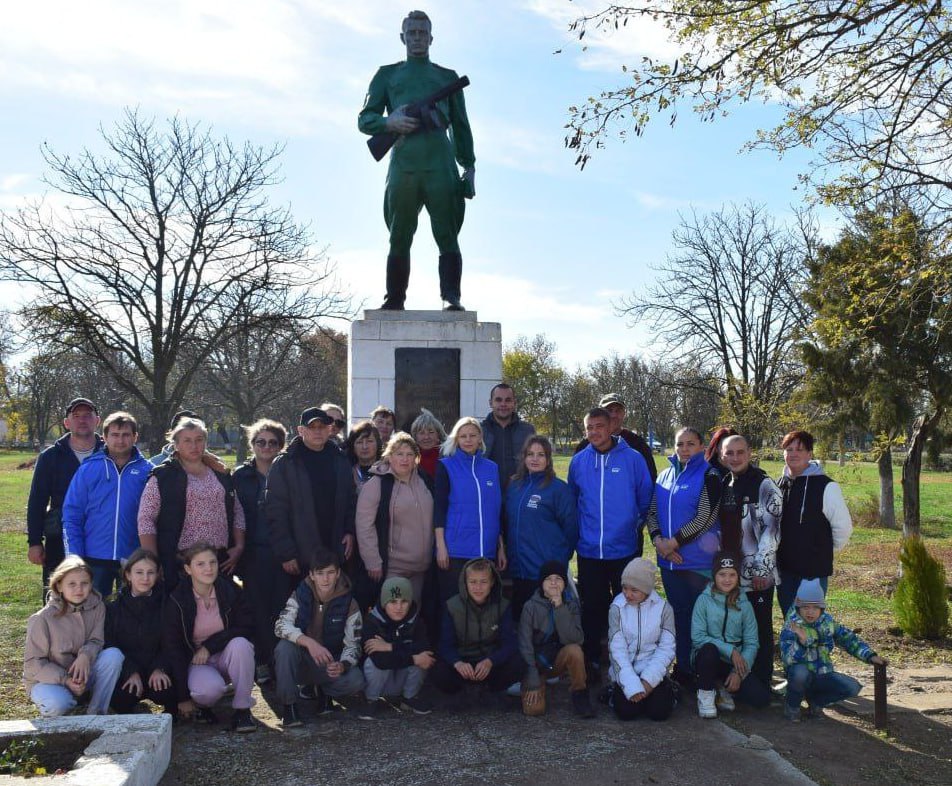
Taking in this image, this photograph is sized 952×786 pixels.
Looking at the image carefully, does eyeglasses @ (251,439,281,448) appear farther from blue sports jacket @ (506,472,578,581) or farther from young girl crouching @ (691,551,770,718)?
young girl crouching @ (691,551,770,718)

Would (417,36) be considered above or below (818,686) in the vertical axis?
above

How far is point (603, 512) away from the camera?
5520mm

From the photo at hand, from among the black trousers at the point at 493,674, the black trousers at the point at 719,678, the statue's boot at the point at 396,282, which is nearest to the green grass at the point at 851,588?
the black trousers at the point at 719,678

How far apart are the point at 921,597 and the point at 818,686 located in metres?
2.63

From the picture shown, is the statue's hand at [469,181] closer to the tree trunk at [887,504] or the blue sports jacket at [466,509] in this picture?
the blue sports jacket at [466,509]

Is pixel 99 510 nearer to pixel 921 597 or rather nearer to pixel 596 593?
pixel 596 593

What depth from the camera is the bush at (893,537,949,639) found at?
7125mm

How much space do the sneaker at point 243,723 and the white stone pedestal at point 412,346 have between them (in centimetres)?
305

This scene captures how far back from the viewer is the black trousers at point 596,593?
18.2 ft

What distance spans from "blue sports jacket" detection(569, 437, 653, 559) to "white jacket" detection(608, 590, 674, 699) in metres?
0.40

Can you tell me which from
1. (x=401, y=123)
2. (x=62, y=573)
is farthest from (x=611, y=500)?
(x=401, y=123)

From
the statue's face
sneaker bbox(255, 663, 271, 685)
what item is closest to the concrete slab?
sneaker bbox(255, 663, 271, 685)

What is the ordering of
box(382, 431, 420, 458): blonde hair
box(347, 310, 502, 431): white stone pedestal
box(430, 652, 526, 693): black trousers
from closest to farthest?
box(430, 652, 526, 693): black trousers → box(382, 431, 420, 458): blonde hair → box(347, 310, 502, 431): white stone pedestal

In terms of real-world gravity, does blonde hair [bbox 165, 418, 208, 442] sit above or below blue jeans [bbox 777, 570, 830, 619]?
above
